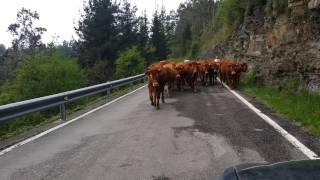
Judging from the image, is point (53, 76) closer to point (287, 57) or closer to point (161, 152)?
point (287, 57)

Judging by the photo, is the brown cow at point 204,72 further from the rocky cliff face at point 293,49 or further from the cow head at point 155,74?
the cow head at point 155,74

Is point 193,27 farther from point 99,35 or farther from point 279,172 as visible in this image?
point 279,172

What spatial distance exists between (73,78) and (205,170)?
1209 inches

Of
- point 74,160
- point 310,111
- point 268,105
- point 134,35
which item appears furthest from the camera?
point 134,35

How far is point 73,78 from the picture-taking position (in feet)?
118

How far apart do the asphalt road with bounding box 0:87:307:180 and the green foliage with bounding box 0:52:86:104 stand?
2155cm

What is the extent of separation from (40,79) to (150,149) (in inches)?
1080

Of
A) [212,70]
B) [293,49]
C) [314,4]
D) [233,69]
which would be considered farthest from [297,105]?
[212,70]

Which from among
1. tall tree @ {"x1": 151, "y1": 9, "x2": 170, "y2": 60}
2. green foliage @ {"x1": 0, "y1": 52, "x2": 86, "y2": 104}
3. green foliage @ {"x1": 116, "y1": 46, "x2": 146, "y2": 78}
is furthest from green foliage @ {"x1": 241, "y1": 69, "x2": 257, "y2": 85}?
tall tree @ {"x1": 151, "y1": 9, "x2": 170, "y2": 60}

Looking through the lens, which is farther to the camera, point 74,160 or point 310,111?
point 310,111

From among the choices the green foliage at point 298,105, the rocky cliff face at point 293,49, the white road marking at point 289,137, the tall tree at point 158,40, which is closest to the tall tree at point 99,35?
the tall tree at point 158,40

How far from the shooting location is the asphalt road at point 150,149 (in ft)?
20.8

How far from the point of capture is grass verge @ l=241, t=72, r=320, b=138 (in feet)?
33.8

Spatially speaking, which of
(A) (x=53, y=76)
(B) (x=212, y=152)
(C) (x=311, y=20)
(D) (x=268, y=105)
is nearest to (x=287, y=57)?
(C) (x=311, y=20)
